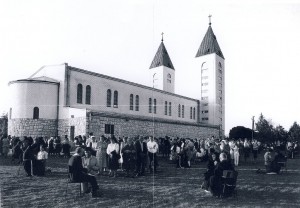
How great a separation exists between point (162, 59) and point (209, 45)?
899 cm

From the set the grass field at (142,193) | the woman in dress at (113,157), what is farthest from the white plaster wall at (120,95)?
the grass field at (142,193)

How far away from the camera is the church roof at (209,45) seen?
171 feet

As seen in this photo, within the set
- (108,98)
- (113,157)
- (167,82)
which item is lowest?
(113,157)

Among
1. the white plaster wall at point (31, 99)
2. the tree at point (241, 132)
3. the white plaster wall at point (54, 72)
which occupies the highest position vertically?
the white plaster wall at point (54, 72)

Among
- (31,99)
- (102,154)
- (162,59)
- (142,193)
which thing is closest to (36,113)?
(31,99)

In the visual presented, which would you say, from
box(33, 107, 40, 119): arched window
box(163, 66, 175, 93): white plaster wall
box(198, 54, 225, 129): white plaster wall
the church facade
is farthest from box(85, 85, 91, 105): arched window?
box(198, 54, 225, 129): white plaster wall

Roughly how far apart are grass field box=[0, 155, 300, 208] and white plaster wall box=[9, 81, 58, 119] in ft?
53.6

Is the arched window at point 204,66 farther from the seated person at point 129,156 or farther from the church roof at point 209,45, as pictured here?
the seated person at point 129,156

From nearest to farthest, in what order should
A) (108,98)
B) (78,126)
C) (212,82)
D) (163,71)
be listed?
(78,126) → (108,98) → (212,82) → (163,71)

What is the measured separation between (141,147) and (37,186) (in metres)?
5.30

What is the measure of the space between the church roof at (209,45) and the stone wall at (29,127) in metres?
32.4

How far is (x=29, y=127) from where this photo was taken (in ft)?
92.0

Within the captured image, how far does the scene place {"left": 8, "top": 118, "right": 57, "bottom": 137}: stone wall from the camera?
91.7ft

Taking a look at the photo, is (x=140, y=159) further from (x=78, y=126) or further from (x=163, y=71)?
(x=163, y=71)
